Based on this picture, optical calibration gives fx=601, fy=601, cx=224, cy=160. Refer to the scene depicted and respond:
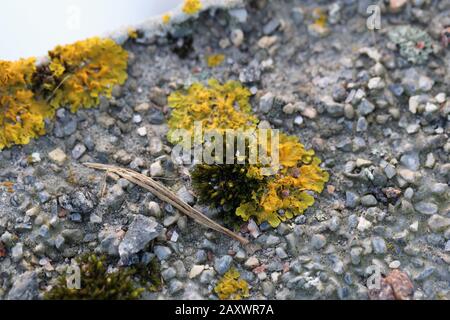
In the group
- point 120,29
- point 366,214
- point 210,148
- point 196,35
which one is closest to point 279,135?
point 210,148

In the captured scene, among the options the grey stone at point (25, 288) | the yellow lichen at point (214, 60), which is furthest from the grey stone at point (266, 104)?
the grey stone at point (25, 288)

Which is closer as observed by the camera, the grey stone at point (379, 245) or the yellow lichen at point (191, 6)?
the grey stone at point (379, 245)

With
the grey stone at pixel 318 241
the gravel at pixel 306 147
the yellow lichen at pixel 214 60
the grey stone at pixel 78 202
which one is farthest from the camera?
the yellow lichen at pixel 214 60

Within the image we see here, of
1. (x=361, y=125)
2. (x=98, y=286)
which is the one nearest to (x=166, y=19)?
(x=361, y=125)

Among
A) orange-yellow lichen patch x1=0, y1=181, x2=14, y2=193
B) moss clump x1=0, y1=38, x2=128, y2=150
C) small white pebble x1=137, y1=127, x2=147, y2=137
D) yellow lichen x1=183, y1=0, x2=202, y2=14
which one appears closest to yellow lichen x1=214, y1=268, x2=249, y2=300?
small white pebble x1=137, y1=127, x2=147, y2=137

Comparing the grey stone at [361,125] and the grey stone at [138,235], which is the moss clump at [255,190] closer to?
the grey stone at [138,235]

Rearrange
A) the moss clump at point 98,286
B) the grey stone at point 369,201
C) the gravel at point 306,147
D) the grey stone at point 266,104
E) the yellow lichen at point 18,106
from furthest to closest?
the grey stone at point 266,104 < the yellow lichen at point 18,106 < the grey stone at point 369,201 < the gravel at point 306,147 < the moss clump at point 98,286

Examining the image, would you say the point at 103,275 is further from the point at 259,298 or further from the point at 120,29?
the point at 120,29
